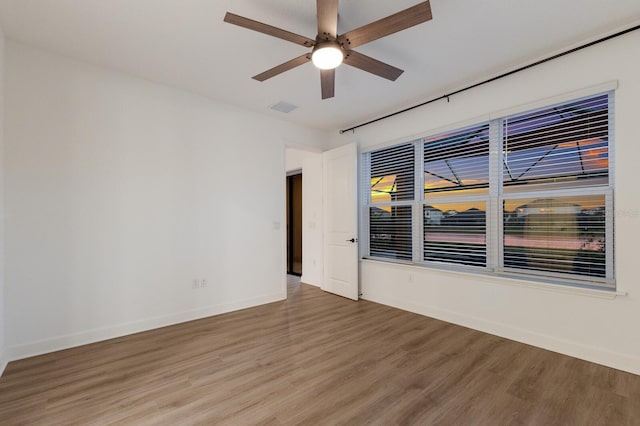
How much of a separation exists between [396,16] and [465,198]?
2.45 m

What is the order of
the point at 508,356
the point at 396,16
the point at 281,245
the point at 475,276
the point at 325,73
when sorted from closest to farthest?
the point at 396,16
the point at 325,73
the point at 508,356
the point at 475,276
the point at 281,245

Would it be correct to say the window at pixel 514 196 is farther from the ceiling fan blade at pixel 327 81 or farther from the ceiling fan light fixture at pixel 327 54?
the ceiling fan light fixture at pixel 327 54

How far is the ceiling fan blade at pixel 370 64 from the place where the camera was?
92.3 inches

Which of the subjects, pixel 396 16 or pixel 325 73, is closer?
pixel 396 16

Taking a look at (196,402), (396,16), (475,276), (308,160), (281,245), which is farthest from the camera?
(308,160)

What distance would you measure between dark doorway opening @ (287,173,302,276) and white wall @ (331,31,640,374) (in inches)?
125

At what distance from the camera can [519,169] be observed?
319cm

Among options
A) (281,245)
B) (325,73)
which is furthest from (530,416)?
(281,245)

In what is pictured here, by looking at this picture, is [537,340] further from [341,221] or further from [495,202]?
[341,221]

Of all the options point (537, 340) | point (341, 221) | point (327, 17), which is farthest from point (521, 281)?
point (327, 17)

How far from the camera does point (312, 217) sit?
576 cm

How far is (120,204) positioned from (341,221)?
3036 mm

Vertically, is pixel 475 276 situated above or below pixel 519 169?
below

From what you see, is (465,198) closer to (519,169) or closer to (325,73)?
(519,169)
